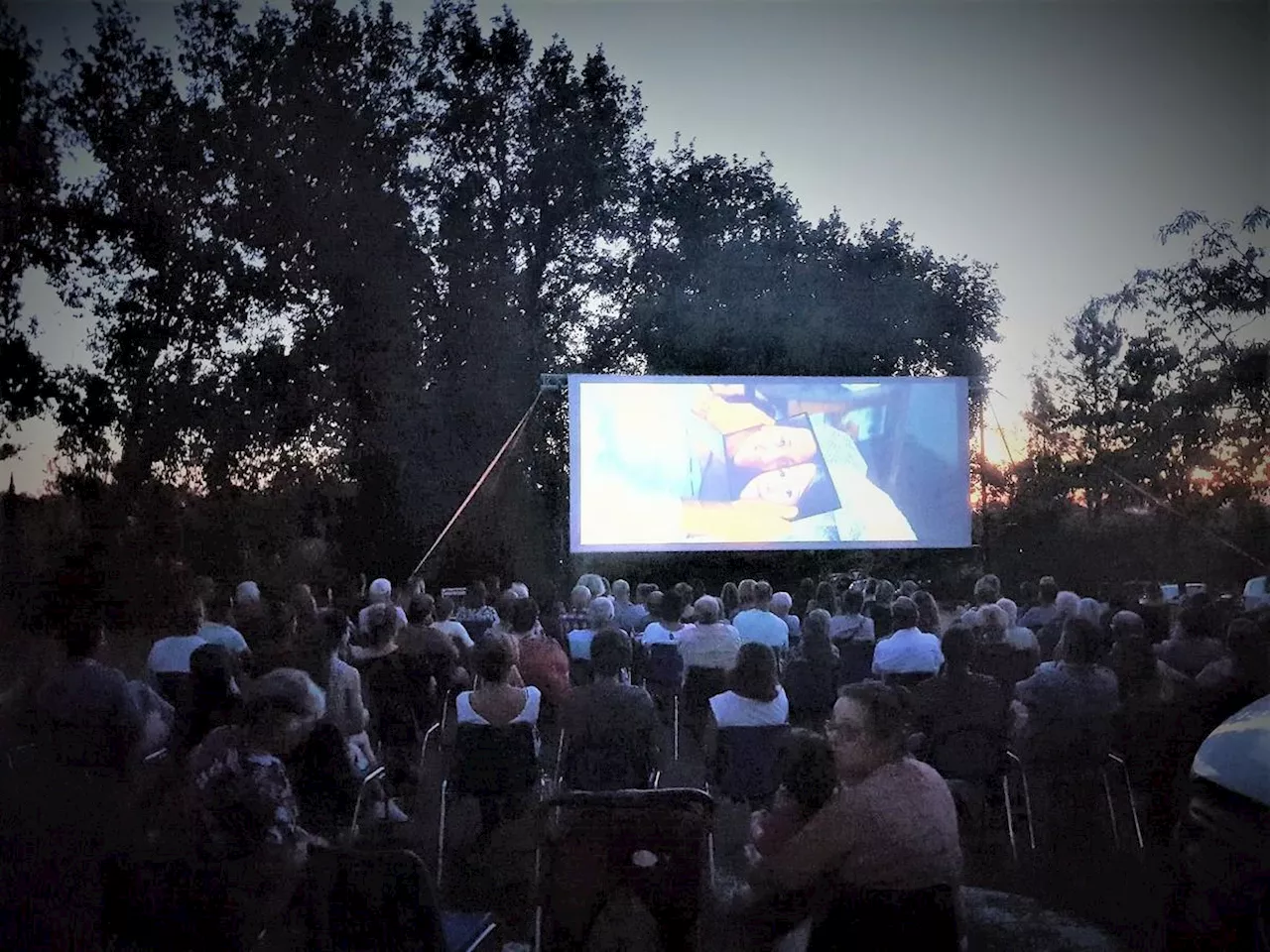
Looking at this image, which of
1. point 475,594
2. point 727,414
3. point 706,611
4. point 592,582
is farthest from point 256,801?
point 727,414

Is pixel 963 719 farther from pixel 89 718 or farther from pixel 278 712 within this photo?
pixel 89 718

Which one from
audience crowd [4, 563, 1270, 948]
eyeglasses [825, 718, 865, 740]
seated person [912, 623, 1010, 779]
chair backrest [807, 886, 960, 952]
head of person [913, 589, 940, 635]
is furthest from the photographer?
head of person [913, 589, 940, 635]

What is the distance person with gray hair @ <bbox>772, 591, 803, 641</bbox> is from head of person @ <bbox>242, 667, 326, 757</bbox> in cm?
348

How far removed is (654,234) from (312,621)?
303 cm

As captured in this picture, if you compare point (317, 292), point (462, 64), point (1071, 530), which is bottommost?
point (1071, 530)

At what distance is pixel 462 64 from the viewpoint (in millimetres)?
5898

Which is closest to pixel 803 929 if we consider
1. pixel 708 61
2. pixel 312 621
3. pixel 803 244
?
pixel 312 621

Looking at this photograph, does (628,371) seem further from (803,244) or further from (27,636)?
(27,636)

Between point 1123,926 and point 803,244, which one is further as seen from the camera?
point 803,244

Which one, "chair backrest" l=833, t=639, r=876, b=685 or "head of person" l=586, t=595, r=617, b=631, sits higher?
"head of person" l=586, t=595, r=617, b=631

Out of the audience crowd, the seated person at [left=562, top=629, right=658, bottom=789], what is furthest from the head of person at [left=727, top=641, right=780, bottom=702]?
the seated person at [left=562, top=629, right=658, bottom=789]

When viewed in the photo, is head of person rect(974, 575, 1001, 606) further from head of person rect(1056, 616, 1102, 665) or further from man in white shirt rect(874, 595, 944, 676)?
head of person rect(1056, 616, 1102, 665)

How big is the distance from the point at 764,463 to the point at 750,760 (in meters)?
2.35

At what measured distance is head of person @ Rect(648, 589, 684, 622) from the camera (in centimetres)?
610
